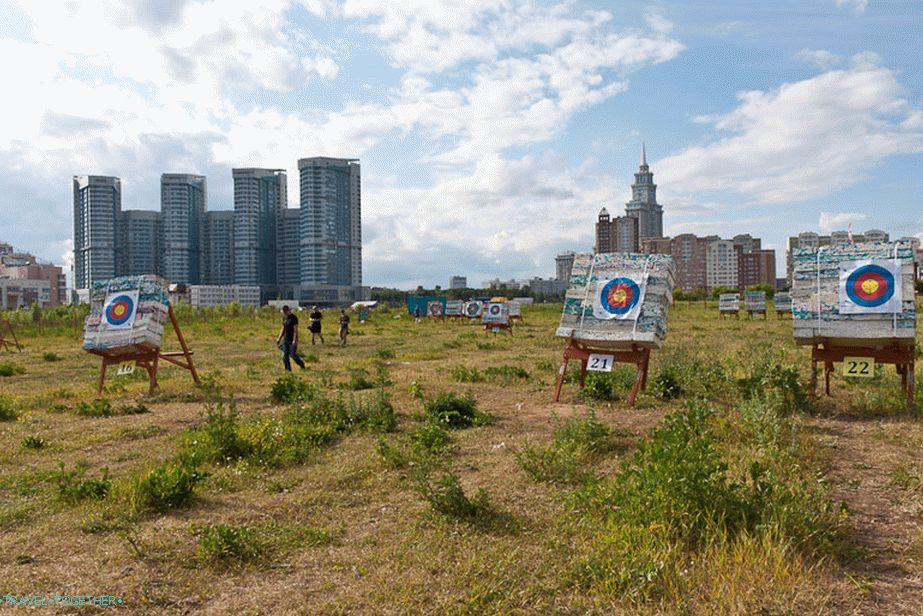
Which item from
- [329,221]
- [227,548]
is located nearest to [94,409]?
[227,548]

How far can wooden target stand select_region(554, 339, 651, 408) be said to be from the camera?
9276 millimetres

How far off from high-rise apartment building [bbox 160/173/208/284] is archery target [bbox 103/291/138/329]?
117205 mm

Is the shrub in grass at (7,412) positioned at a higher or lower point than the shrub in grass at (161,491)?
lower

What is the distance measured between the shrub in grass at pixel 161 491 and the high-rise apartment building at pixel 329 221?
11647 cm

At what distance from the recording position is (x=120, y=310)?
40.3 feet

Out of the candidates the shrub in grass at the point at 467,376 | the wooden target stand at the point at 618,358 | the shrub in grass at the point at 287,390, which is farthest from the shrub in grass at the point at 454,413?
the shrub in grass at the point at 467,376


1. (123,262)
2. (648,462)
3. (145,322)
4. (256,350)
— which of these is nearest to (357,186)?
(123,262)

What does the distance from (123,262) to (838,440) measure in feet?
435

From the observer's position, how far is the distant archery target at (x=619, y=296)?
32.4 ft

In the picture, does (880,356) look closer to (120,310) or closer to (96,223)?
(120,310)

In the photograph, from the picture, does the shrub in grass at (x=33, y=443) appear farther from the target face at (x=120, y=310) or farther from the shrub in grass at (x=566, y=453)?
the shrub in grass at (x=566, y=453)

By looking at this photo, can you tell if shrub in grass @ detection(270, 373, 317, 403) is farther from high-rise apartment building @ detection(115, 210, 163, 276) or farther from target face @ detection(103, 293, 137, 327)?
high-rise apartment building @ detection(115, 210, 163, 276)

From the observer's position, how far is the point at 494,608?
11.1 ft

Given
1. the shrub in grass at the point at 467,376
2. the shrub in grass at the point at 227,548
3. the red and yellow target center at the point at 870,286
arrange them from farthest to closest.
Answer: the shrub in grass at the point at 467,376 < the red and yellow target center at the point at 870,286 < the shrub in grass at the point at 227,548
